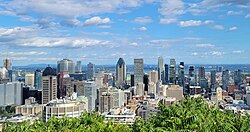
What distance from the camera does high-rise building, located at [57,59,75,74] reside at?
5038 centimetres

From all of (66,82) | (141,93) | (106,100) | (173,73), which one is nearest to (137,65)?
(173,73)

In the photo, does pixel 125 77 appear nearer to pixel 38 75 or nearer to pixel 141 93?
pixel 141 93

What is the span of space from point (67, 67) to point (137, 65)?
1148 centimetres

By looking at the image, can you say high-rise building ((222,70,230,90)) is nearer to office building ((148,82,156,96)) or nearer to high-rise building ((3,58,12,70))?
office building ((148,82,156,96))

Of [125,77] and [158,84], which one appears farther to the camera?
[125,77]

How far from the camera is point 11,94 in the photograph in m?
34.6

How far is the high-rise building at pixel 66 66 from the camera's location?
5038 centimetres

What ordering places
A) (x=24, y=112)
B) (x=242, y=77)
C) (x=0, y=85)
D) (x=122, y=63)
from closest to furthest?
1. (x=24, y=112)
2. (x=0, y=85)
3. (x=242, y=77)
4. (x=122, y=63)

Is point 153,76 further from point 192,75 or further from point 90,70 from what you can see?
point 90,70

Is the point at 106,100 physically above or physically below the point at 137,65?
below

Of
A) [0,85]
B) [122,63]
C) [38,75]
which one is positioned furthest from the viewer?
[122,63]

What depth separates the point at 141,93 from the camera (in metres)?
40.6

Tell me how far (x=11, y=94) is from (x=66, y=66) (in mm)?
18232

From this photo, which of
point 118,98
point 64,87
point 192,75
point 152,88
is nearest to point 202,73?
point 192,75
